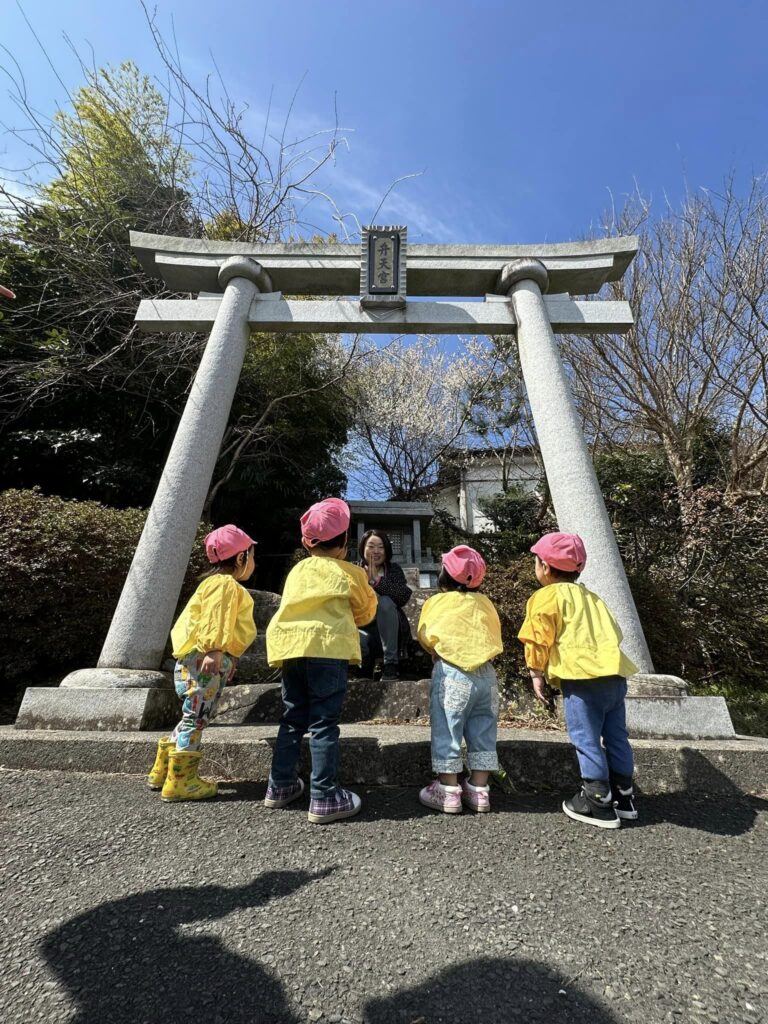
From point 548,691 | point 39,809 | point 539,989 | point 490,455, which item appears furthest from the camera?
point 490,455

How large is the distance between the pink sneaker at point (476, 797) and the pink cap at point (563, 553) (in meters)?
1.27

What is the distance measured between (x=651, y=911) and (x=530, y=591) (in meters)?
2.92

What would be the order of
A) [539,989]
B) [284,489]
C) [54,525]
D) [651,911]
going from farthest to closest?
[284,489] → [54,525] → [651,911] → [539,989]

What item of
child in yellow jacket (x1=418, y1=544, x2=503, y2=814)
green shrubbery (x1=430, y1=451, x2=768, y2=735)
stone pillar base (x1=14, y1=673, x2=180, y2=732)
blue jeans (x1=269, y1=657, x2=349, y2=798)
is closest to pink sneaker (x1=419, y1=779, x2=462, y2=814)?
child in yellow jacket (x1=418, y1=544, x2=503, y2=814)

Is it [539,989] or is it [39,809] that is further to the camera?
[39,809]

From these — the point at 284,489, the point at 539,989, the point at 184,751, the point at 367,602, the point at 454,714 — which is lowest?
the point at 539,989

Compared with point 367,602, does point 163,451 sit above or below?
above

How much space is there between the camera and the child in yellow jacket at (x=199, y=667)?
8.32 ft

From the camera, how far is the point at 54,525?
443 cm

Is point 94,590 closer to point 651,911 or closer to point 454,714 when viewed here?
point 454,714

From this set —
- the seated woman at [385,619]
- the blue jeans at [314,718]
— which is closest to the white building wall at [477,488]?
the seated woman at [385,619]

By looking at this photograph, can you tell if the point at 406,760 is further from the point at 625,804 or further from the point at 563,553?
the point at 563,553

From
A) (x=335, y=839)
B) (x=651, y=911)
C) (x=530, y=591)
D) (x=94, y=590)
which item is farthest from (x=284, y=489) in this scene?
(x=651, y=911)

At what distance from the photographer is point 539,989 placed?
49.2 inches
